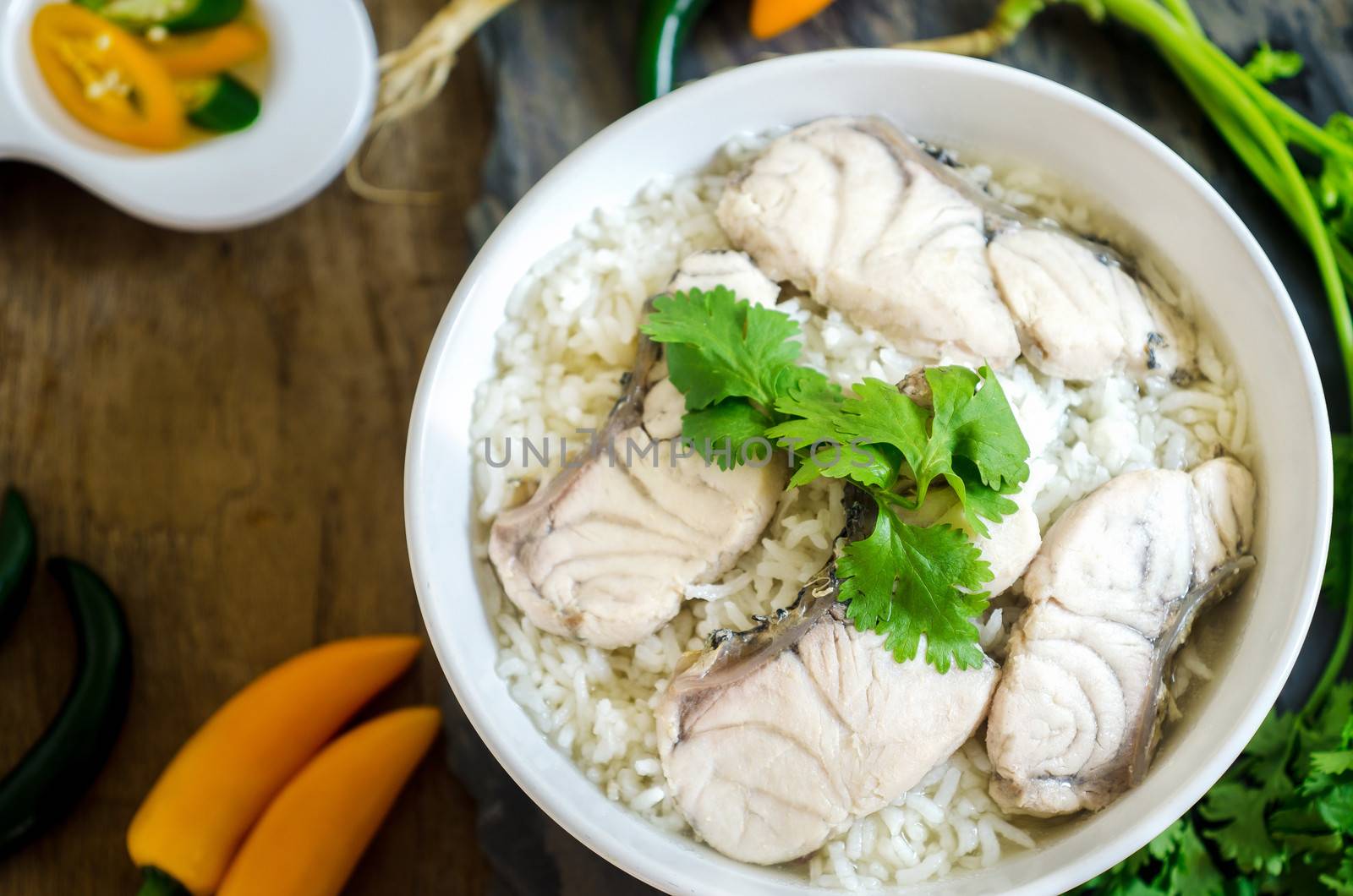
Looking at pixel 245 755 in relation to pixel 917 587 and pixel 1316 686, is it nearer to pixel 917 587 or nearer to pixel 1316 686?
pixel 917 587

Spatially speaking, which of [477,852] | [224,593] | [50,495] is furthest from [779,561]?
[50,495]

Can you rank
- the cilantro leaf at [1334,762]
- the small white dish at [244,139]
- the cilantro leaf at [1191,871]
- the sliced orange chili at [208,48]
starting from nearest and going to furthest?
1. the cilantro leaf at [1334,762]
2. the cilantro leaf at [1191,871]
3. the small white dish at [244,139]
4. the sliced orange chili at [208,48]

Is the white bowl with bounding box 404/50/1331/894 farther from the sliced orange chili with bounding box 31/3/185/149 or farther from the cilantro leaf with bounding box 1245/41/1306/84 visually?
the sliced orange chili with bounding box 31/3/185/149

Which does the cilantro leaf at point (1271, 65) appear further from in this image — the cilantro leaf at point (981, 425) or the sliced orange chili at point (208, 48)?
the sliced orange chili at point (208, 48)

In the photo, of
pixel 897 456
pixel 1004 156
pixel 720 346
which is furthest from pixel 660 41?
pixel 897 456

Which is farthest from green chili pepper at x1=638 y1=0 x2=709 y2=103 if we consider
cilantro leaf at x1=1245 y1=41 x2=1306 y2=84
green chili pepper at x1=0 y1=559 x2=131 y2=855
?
green chili pepper at x1=0 y1=559 x2=131 y2=855

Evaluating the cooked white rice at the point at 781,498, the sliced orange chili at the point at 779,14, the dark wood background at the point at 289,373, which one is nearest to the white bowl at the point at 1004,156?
the cooked white rice at the point at 781,498

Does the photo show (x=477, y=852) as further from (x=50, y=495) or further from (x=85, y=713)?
(x=50, y=495)
